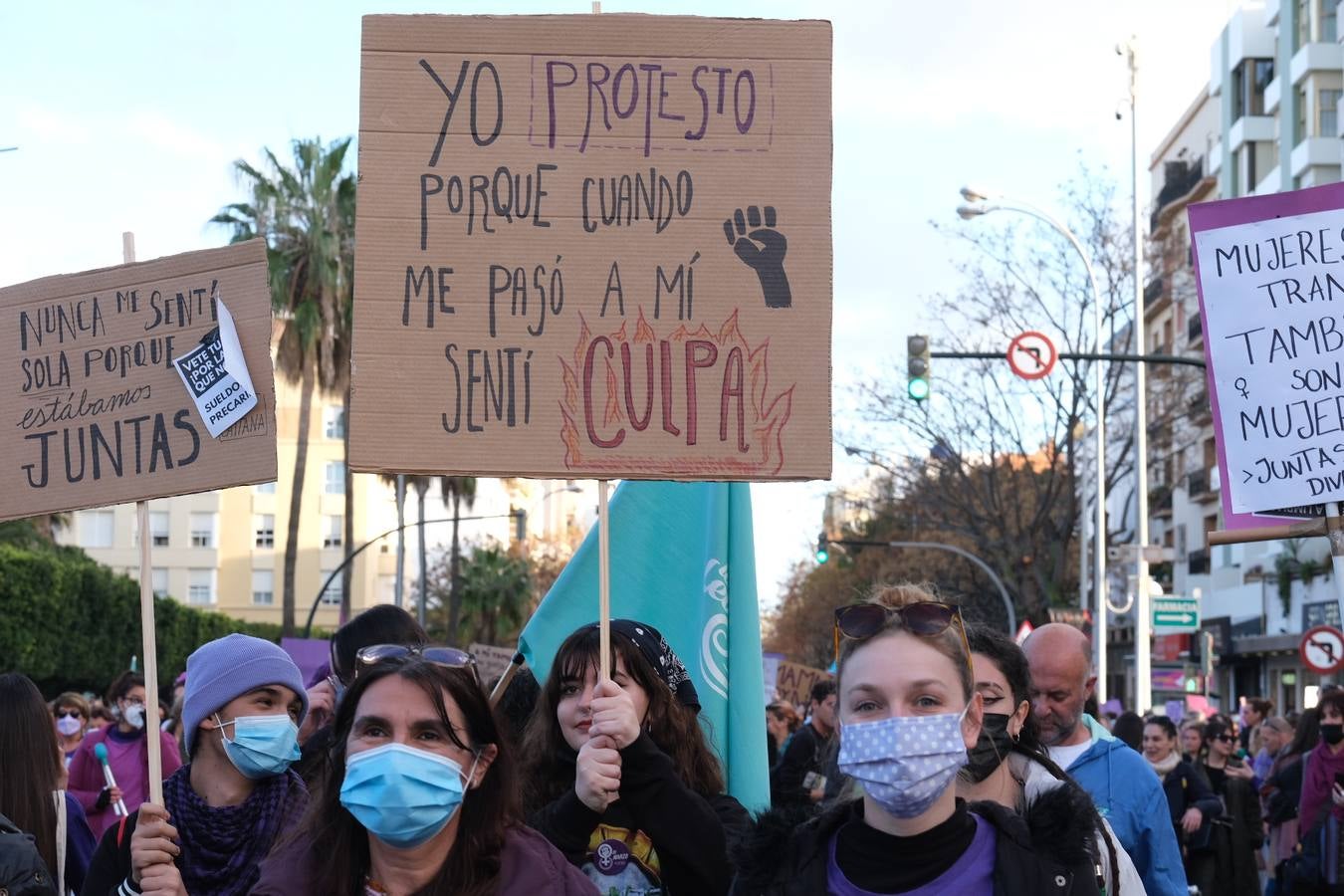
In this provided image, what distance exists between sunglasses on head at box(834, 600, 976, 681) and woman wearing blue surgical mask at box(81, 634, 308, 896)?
179cm

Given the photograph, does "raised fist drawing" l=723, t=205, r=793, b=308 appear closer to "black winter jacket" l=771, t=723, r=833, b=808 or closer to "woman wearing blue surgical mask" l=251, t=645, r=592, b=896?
"woman wearing blue surgical mask" l=251, t=645, r=592, b=896

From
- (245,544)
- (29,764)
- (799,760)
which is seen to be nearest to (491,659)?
(799,760)

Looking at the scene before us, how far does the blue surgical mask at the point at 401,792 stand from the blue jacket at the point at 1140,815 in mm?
2406

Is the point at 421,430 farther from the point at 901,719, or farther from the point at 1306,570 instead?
the point at 1306,570

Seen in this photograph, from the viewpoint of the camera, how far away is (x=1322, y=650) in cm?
1855

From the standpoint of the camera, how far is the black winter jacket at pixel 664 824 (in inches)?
167

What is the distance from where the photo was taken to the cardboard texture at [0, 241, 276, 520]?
4.61 meters

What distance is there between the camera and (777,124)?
4656mm

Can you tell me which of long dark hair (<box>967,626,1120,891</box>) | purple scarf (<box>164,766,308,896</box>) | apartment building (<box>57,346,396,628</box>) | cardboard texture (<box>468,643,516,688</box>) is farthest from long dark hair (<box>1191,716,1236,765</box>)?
apartment building (<box>57,346,396,628</box>)

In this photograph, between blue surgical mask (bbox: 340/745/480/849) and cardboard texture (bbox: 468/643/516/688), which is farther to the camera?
cardboard texture (bbox: 468/643/516/688)

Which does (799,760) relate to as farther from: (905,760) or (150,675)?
(905,760)

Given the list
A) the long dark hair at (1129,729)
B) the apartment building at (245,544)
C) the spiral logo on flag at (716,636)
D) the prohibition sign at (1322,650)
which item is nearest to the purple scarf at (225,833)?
the spiral logo on flag at (716,636)

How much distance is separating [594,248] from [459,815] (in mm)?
1672

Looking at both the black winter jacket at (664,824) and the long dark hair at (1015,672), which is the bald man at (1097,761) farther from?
the black winter jacket at (664,824)
